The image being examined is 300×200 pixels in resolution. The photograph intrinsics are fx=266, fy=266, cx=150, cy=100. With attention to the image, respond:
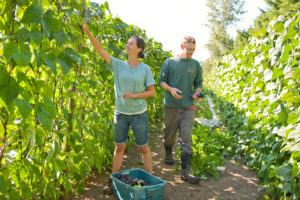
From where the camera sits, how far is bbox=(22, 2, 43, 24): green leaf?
3.96 feet

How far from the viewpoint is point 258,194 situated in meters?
2.99

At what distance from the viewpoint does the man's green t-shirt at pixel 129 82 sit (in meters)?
2.77

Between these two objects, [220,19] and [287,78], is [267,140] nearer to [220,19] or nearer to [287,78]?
[287,78]

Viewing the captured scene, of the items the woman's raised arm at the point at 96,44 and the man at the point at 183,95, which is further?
the man at the point at 183,95

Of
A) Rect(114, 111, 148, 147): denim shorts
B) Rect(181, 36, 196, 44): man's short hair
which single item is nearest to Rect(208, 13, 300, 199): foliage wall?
Rect(181, 36, 196, 44): man's short hair

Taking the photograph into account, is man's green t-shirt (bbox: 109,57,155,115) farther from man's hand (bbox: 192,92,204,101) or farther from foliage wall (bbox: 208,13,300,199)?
foliage wall (bbox: 208,13,300,199)

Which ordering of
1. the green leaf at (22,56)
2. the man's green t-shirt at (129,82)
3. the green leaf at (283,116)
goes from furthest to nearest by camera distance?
the man's green t-shirt at (129,82) < the green leaf at (283,116) < the green leaf at (22,56)

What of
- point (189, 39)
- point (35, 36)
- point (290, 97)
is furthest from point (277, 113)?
point (35, 36)

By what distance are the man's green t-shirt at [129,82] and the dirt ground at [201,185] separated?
963 millimetres

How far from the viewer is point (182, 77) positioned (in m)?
3.53

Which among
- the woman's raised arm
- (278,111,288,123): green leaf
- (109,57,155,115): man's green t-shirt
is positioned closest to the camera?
the woman's raised arm

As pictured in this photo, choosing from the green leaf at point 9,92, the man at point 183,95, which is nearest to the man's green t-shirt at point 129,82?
the man at point 183,95

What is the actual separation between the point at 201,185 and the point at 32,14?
Result: 2.78 metres

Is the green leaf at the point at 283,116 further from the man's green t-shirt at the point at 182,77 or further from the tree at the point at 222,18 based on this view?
the tree at the point at 222,18
